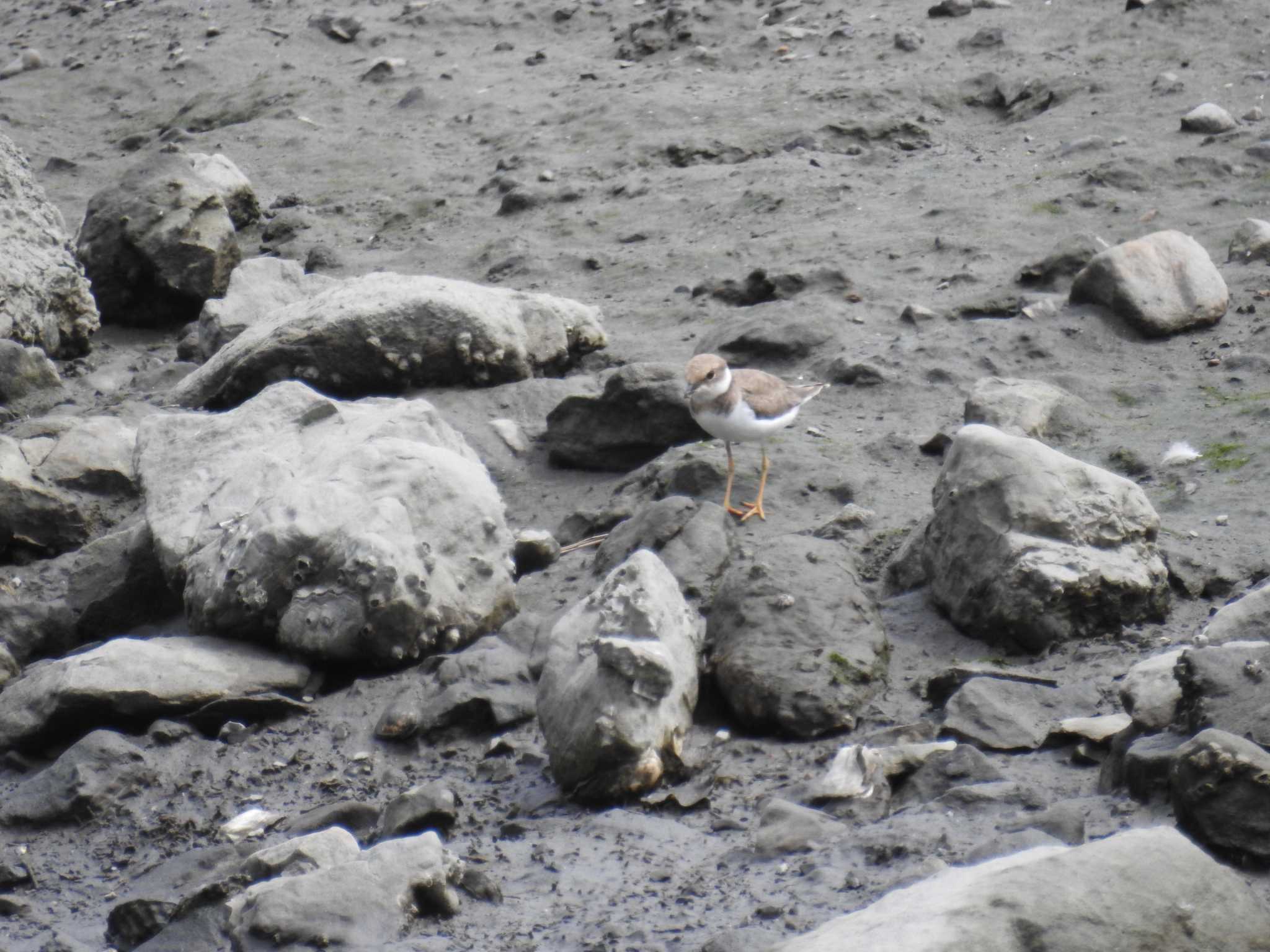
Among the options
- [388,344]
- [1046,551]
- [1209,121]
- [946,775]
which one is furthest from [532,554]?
[1209,121]

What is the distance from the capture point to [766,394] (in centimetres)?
591

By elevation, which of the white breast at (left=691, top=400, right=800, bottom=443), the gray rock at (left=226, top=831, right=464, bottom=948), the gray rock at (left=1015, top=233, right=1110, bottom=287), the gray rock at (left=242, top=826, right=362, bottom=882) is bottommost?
the gray rock at (left=1015, top=233, right=1110, bottom=287)

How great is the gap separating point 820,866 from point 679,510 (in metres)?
2.02

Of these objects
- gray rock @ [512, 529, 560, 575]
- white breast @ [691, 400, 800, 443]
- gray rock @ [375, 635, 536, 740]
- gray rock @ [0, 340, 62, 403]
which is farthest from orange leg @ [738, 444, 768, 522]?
gray rock @ [0, 340, 62, 403]

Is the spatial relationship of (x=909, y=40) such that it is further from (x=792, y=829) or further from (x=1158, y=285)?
(x=792, y=829)

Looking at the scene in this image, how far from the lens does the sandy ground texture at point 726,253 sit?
155 inches

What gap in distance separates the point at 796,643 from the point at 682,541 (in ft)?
2.86

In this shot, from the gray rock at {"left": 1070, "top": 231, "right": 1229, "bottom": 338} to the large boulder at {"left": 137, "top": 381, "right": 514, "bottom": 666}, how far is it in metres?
3.17

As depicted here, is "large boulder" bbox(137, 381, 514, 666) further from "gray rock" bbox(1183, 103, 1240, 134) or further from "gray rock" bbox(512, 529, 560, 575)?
"gray rock" bbox(1183, 103, 1240, 134)

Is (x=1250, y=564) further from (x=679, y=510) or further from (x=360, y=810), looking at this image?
(x=360, y=810)

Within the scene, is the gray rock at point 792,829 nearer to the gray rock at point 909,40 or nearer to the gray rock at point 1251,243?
the gray rock at point 1251,243

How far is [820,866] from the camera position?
3.55 metres

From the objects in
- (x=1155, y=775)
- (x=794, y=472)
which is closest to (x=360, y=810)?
(x=1155, y=775)

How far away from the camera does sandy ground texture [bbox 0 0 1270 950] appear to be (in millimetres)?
3936
